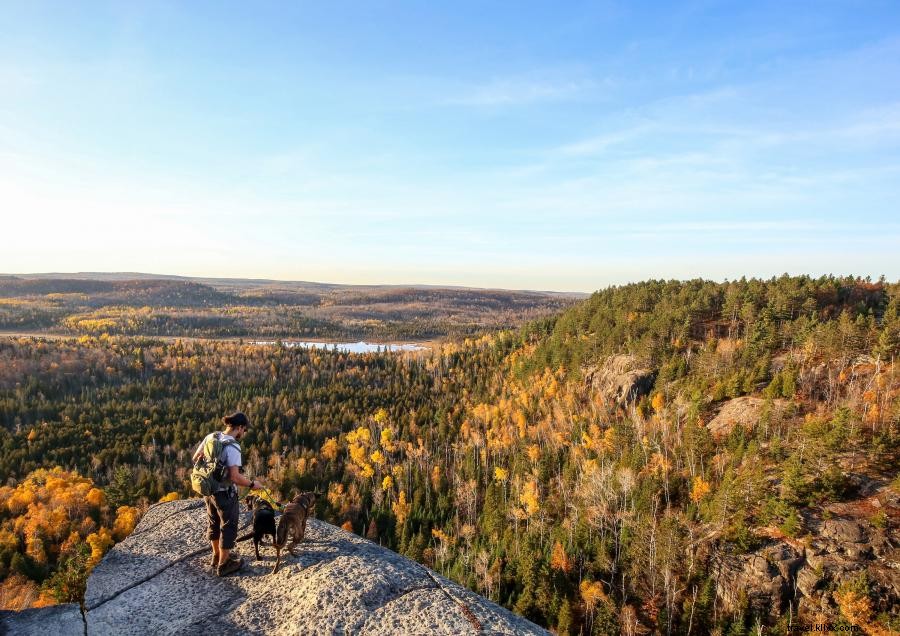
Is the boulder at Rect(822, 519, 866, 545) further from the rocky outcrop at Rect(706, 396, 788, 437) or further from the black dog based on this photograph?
the black dog

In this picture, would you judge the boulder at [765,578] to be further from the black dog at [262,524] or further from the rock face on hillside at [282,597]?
the black dog at [262,524]

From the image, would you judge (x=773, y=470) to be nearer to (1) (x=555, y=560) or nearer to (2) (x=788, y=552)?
(2) (x=788, y=552)

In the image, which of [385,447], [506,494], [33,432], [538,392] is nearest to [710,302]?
[538,392]

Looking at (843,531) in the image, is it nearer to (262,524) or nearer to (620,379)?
(620,379)

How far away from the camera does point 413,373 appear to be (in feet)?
601

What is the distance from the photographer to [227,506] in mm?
10203

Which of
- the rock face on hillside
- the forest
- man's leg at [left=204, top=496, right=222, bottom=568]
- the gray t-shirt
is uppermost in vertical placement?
the gray t-shirt

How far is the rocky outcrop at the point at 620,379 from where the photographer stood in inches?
3629

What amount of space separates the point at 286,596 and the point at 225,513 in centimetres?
237

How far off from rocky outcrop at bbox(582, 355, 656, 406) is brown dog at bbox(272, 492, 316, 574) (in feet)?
295

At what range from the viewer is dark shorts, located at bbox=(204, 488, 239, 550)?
10.1 meters

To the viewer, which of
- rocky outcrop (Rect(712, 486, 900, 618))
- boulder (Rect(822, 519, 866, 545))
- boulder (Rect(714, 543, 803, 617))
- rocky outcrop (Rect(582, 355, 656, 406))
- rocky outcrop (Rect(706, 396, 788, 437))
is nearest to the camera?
rocky outcrop (Rect(712, 486, 900, 618))

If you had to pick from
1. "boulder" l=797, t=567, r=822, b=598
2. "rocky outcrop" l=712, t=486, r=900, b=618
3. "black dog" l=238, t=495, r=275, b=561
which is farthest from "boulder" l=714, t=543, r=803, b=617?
"black dog" l=238, t=495, r=275, b=561

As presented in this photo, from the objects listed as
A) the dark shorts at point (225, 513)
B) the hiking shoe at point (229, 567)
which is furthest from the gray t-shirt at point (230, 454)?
the hiking shoe at point (229, 567)
